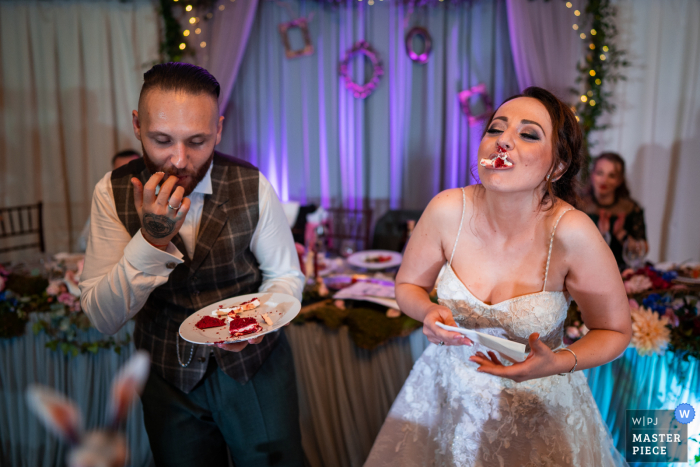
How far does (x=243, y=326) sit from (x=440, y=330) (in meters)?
0.53

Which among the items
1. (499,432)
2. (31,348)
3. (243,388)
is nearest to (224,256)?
(243,388)

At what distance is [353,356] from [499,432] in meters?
1.02

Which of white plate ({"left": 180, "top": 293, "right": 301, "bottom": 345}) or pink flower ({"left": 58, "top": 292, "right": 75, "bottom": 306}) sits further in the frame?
pink flower ({"left": 58, "top": 292, "right": 75, "bottom": 306})

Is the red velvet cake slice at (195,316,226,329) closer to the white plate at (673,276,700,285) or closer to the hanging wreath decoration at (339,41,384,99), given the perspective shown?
the white plate at (673,276,700,285)

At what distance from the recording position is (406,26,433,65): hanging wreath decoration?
4766 millimetres

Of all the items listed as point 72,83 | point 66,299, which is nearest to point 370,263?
point 66,299

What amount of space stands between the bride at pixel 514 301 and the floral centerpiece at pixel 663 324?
28.8 inches

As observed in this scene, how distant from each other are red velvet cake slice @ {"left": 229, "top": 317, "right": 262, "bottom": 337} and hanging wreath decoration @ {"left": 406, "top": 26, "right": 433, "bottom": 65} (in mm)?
4220

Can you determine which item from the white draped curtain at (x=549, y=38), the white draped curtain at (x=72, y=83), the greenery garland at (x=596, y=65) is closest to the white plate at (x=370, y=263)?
the greenery garland at (x=596, y=65)

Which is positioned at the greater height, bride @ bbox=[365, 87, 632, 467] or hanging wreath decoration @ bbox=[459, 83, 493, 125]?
hanging wreath decoration @ bbox=[459, 83, 493, 125]

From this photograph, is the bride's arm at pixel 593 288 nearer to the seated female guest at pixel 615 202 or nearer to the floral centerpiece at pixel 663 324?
the floral centerpiece at pixel 663 324

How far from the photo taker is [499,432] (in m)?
1.35

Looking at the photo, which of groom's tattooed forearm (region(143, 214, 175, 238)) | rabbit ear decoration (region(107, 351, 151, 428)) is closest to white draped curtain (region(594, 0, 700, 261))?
groom's tattooed forearm (region(143, 214, 175, 238))

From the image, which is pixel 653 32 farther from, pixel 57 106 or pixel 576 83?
pixel 57 106
